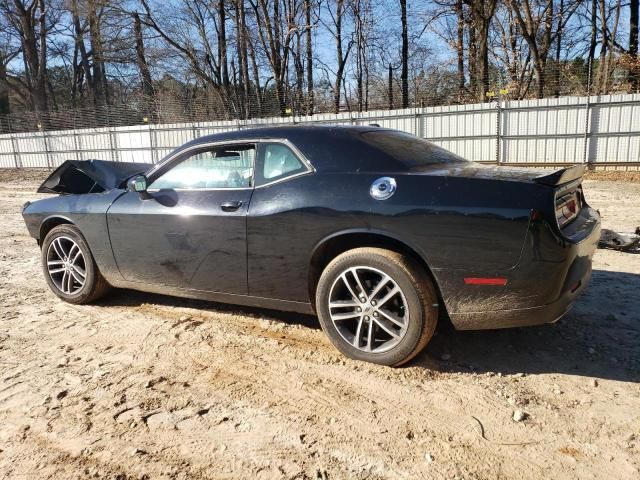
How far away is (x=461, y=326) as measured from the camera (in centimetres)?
292

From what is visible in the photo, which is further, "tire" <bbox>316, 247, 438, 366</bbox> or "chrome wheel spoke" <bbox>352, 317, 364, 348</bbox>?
"chrome wheel spoke" <bbox>352, 317, 364, 348</bbox>

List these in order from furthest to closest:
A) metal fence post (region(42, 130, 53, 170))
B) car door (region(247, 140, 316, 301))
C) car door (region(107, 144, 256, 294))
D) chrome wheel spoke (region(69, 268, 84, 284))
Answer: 1. metal fence post (region(42, 130, 53, 170))
2. chrome wheel spoke (region(69, 268, 84, 284))
3. car door (region(107, 144, 256, 294))
4. car door (region(247, 140, 316, 301))

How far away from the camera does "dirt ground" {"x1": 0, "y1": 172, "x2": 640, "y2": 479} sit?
2.22 meters

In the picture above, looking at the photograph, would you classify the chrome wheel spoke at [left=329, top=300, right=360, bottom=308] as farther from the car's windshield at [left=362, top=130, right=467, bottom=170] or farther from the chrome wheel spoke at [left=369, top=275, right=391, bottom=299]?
the car's windshield at [left=362, top=130, right=467, bottom=170]

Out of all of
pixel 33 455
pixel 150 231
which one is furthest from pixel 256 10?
pixel 33 455

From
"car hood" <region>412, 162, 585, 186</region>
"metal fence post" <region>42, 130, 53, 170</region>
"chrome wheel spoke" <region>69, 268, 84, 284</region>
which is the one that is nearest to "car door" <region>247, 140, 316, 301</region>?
"car hood" <region>412, 162, 585, 186</region>

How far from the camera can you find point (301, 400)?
276 centimetres

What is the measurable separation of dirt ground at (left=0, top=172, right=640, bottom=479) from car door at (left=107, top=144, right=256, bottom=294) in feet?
1.43

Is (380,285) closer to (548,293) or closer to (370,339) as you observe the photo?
(370,339)

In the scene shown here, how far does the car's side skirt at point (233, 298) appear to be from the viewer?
134 inches

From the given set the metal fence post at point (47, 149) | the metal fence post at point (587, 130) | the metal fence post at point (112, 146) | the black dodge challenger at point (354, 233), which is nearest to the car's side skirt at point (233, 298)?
the black dodge challenger at point (354, 233)

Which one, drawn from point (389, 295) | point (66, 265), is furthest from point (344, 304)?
point (66, 265)

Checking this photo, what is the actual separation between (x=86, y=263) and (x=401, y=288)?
9.76 feet

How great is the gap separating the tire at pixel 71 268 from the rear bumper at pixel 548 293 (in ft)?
10.5
